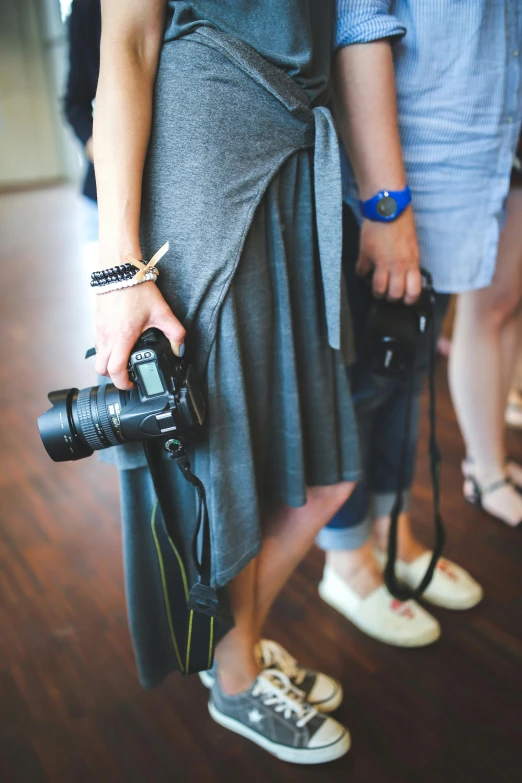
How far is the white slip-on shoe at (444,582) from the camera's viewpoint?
1.21 m

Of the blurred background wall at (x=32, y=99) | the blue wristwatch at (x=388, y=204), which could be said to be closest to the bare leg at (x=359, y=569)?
the blue wristwatch at (x=388, y=204)

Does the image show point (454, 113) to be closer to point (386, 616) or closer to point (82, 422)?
point (82, 422)

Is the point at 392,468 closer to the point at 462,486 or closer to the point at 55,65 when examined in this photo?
the point at 462,486

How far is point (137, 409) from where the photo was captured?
26.2 inches

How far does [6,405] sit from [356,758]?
1.67m

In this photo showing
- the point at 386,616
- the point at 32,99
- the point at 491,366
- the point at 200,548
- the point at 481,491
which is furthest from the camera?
the point at 32,99

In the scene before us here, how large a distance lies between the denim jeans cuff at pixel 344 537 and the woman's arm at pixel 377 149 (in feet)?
1.57

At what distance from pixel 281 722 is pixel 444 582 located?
1.50 feet

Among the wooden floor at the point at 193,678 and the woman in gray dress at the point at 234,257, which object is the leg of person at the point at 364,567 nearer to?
the wooden floor at the point at 193,678

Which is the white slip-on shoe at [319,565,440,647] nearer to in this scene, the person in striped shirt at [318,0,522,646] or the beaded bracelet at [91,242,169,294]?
the person in striped shirt at [318,0,522,646]

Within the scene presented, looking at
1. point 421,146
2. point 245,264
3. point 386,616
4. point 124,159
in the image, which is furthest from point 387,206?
point 386,616

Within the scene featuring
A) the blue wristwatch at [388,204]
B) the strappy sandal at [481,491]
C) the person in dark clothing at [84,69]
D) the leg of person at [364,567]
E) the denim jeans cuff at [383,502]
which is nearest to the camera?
the blue wristwatch at [388,204]

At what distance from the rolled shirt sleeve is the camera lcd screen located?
0.54 metres

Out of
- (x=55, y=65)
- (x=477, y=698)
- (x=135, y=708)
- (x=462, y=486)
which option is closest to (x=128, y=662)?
(x=135, y=708)
